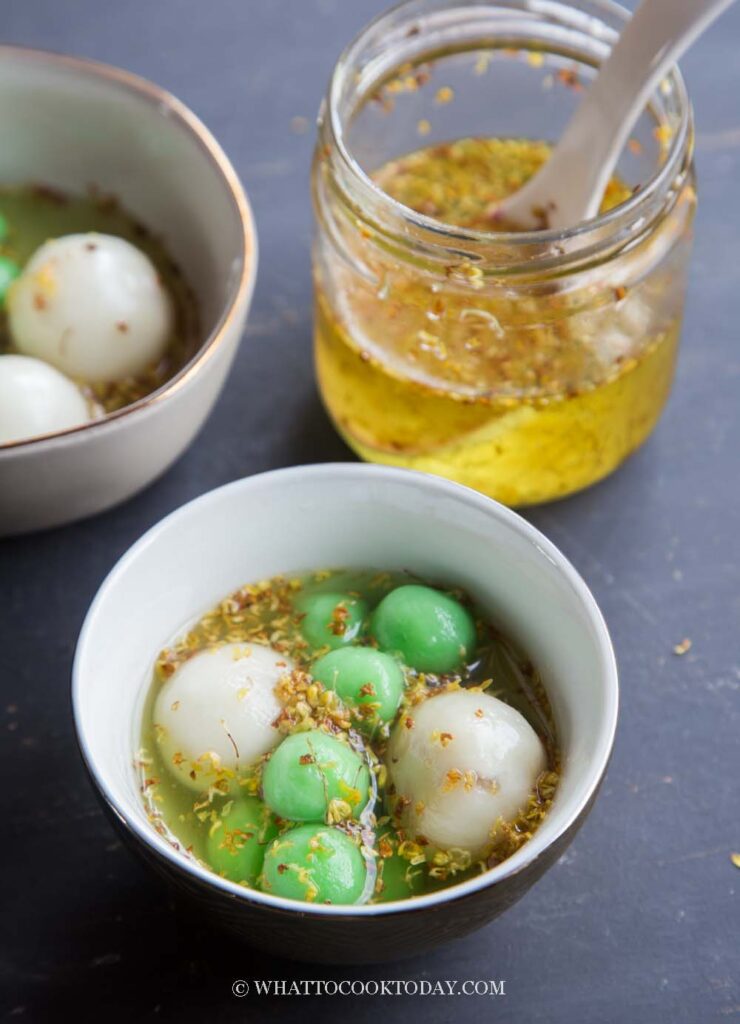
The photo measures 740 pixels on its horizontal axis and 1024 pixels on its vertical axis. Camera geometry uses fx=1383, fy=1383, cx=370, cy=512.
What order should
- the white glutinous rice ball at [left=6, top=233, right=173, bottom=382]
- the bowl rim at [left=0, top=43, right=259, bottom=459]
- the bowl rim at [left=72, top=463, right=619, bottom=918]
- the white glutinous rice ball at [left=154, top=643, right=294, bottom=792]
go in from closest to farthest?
the bowl rim at [left=72, top=463, right=619, bottom=918] < the white glutinous rice ball at [left=154, top=643, right=294, bottom=792] < the bowl rim at [left=0, top=43, right=259, bottom=459] < the white glutinous rice ball at [left=6, top=233, right=173, bottom=382]

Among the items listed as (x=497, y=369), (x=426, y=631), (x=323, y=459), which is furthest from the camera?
(x=323, y=459)

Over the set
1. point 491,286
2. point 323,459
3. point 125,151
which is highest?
point 491,286

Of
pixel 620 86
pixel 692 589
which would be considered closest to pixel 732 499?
pixel 692 589

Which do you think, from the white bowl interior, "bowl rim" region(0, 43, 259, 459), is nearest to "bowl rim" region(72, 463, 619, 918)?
"bowl rim" region(0, 43, 259, 459)

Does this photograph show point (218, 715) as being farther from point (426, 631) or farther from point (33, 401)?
point (33, 401)

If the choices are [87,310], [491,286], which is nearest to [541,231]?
[491,286]

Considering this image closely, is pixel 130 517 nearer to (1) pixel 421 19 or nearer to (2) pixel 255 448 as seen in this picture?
(2) pixel 255 448

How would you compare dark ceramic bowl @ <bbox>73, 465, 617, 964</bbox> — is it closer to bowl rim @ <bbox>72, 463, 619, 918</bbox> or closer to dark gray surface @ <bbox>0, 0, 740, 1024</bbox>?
bowl rim @ <bbox>72, 463, 619, 918</bbox>
